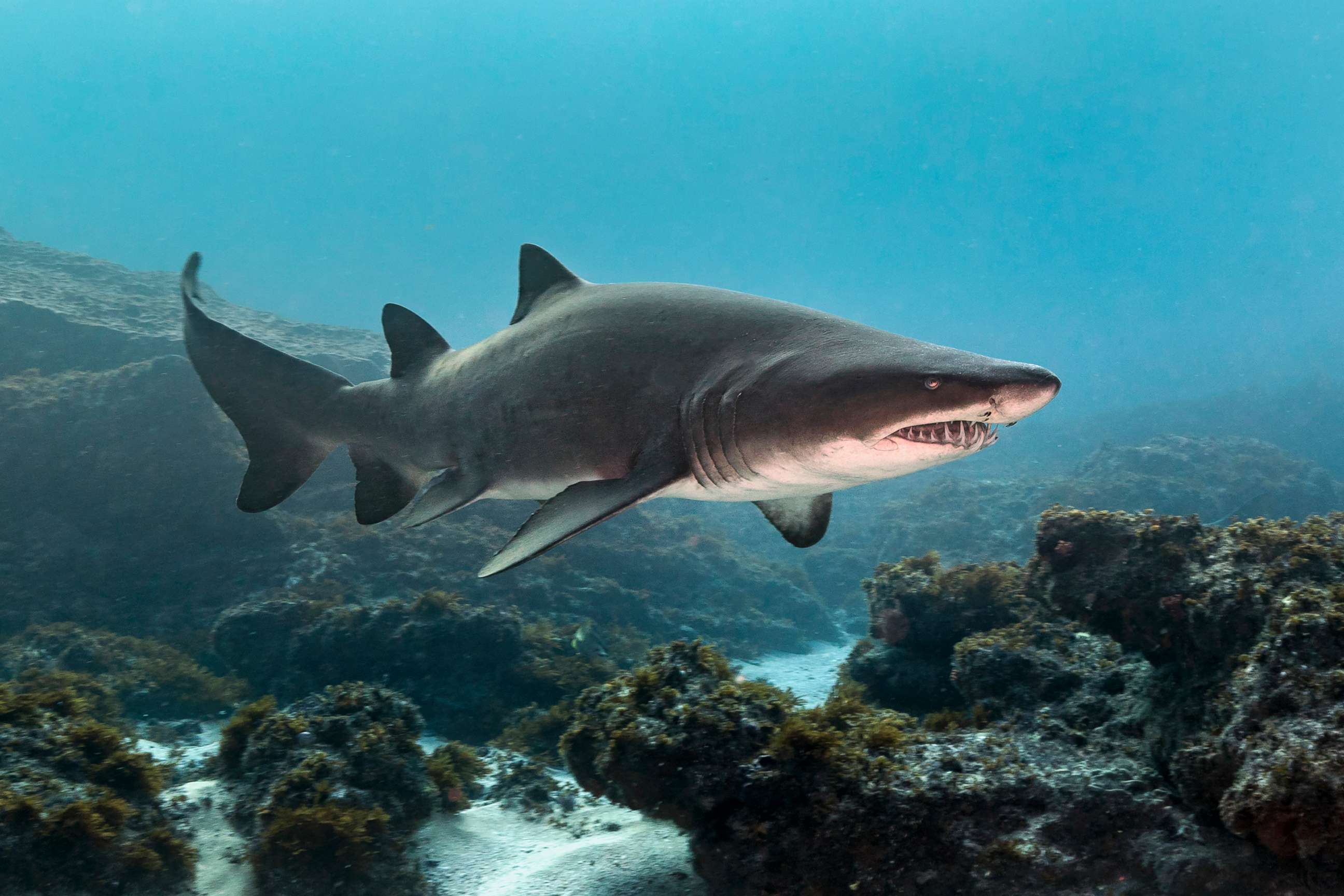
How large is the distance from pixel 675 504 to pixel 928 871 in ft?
86.9

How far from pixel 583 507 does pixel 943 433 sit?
66.8 inches

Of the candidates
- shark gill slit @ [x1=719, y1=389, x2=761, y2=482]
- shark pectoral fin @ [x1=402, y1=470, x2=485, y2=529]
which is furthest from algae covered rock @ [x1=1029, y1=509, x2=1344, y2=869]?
shark pectoral fin @ [x1=402, y1=470, x2=485, y2=529]

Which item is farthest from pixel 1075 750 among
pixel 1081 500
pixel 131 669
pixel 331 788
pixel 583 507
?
pixel 1081 500

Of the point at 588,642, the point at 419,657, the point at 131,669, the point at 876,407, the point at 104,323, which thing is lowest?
the point at 131,669

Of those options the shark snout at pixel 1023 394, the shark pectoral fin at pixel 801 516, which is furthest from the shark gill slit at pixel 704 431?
the shark snout at pixel 1023 394

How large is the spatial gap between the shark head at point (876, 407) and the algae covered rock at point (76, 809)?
415 cm

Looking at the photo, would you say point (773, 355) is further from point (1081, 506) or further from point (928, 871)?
point (1081, 506)

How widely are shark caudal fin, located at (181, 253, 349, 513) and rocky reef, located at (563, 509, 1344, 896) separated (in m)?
2.91

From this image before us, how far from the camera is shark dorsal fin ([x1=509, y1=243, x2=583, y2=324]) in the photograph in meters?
4.42

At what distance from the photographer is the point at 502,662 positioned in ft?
29.1

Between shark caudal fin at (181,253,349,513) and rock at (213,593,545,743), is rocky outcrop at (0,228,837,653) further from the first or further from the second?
shark caudal fin at (181,253,349,513)

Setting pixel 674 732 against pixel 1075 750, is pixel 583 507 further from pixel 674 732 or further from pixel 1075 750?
pixel 1075 750

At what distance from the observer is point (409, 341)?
4988mm

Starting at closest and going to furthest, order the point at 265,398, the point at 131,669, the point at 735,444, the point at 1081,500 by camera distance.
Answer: the point at 735,444
the point at 265,398
the point at 131,669
the point at 1081,500
